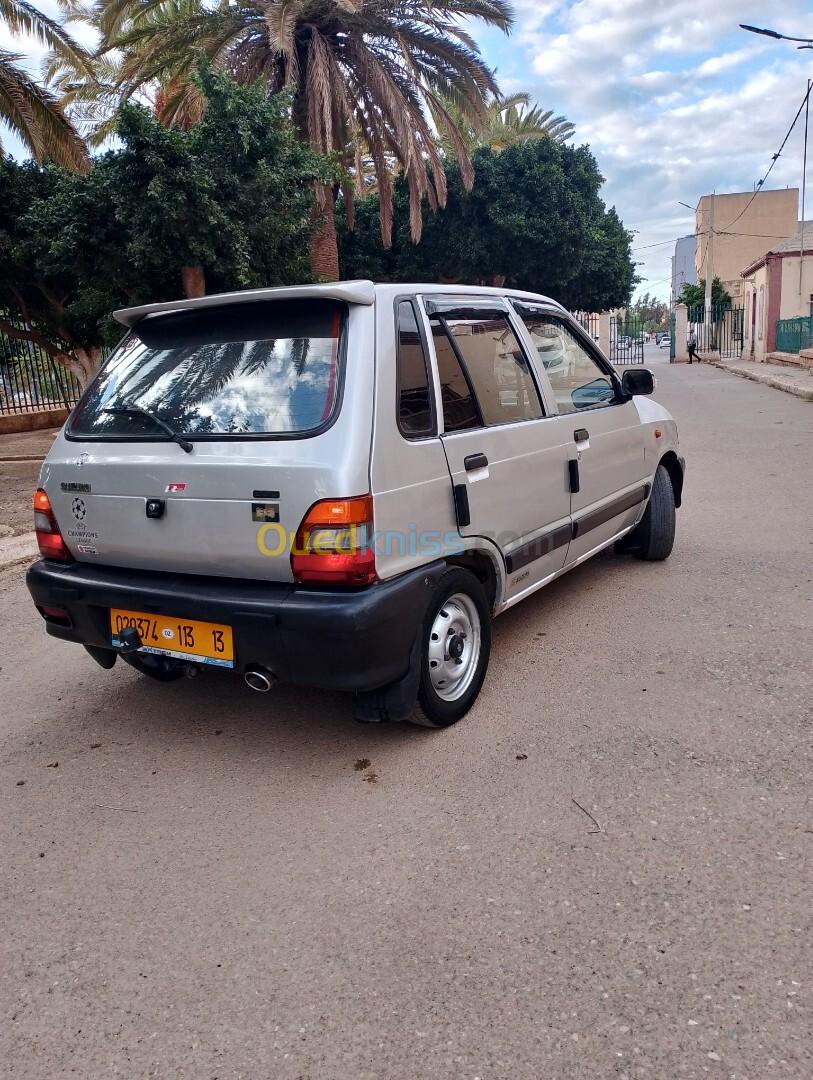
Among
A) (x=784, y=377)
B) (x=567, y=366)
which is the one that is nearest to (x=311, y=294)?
(x=567, y=366)

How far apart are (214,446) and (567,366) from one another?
2.28 meters

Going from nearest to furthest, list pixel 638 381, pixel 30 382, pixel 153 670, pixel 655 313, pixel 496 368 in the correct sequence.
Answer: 1. pixel 496 368
2. pixel 153 670
3. pixel 638 381
4. pixel 30 382
5. pixel 655 313

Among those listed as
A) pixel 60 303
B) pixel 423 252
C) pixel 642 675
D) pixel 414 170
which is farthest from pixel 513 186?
pixel 642 675

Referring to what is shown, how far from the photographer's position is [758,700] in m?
3.66

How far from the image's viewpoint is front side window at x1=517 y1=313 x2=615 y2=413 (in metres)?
4.40

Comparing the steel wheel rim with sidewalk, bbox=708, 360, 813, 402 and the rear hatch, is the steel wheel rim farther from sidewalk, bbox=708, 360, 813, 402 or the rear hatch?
sidewalk, bbox=708, 360, 813, 402

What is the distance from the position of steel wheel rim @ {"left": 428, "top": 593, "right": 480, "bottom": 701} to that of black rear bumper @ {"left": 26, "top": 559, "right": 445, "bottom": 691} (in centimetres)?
26

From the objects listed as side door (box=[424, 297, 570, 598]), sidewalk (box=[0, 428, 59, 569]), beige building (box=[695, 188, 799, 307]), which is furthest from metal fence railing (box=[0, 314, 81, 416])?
beige building (box=[695, 188, 799, 307])

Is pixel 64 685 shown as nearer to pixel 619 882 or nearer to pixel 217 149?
pixel 619 882

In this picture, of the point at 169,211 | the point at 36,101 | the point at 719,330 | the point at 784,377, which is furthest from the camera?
the point at 719,330

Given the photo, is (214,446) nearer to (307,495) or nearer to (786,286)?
(307,495)

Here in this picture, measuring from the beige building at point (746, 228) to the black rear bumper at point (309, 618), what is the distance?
70.2 m

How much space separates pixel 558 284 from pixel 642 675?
24588 mm

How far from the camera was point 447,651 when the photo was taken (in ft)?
11.6
